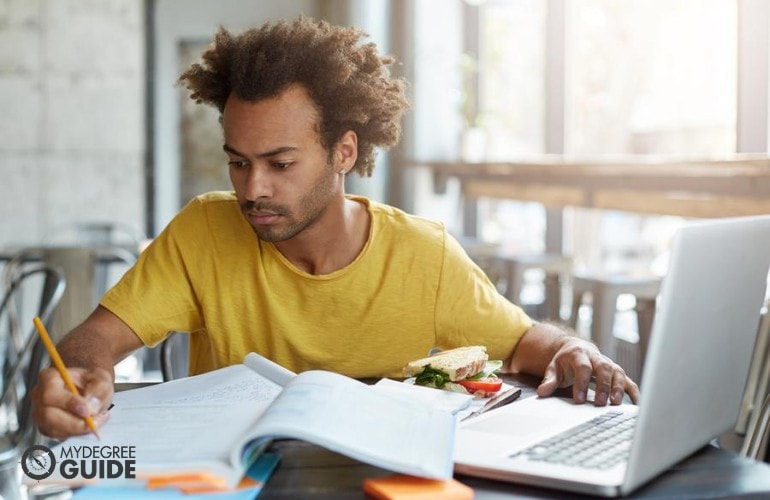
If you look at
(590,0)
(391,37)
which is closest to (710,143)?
(590,0)

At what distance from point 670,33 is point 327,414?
3792mm

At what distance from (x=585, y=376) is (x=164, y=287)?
741 mm

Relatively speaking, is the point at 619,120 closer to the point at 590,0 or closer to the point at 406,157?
the point at 590,0

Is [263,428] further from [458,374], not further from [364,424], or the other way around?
[458,374]

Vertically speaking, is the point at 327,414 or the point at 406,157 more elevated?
the point at 406,157

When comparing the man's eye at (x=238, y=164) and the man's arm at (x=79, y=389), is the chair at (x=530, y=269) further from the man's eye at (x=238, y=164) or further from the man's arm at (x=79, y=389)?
the man's arm at (x=79, y=389)

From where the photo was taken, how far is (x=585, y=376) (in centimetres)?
135

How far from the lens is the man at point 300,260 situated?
5.39 feet

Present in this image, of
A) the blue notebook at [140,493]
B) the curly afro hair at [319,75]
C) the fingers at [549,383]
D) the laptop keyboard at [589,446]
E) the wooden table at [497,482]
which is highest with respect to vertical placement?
the curly afro hair at [319,75]

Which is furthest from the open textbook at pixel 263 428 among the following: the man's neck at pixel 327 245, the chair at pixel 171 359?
the chair at pixel 171 359

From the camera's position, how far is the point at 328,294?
1.73 metres

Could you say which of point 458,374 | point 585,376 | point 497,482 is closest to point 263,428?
point 497,482

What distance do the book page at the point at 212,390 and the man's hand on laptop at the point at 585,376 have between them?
38 centimetres

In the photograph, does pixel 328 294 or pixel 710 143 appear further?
pixel 710 143
